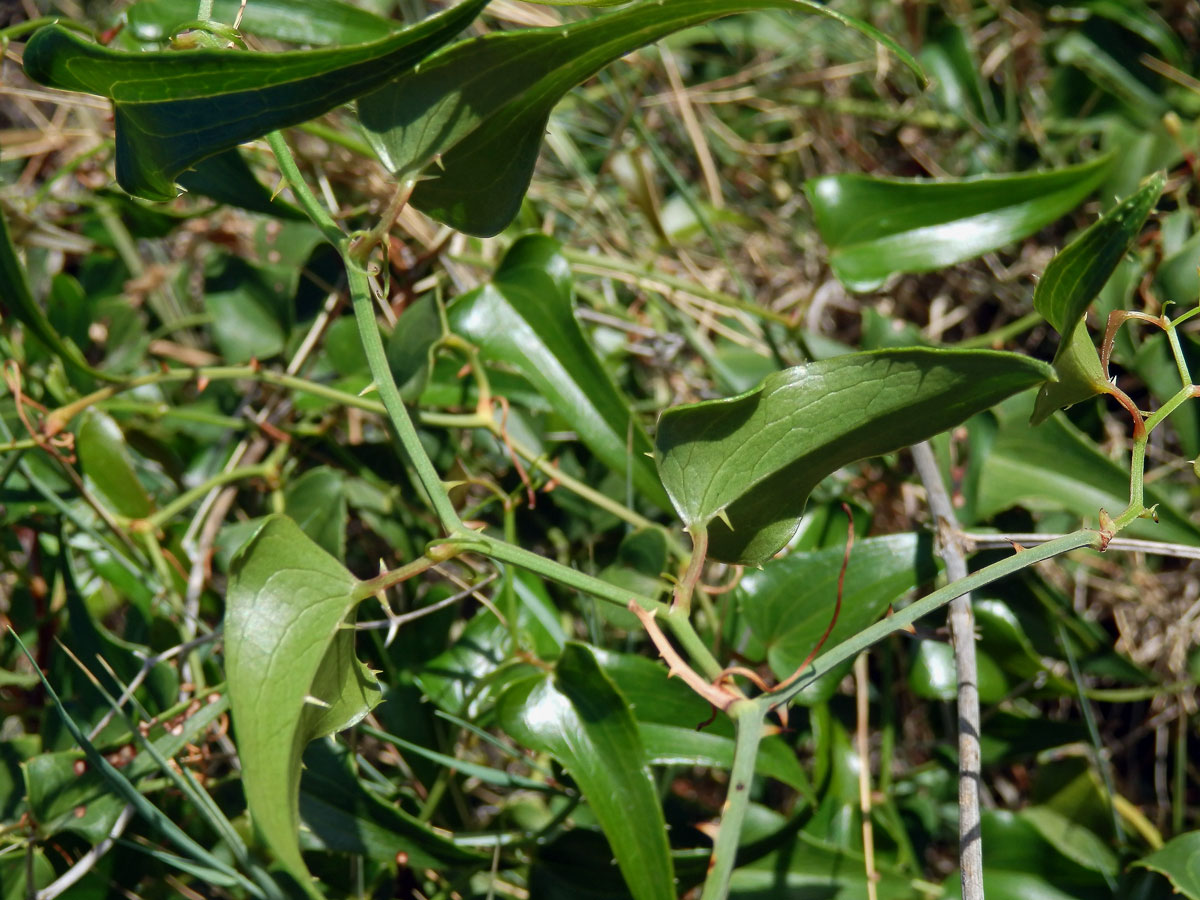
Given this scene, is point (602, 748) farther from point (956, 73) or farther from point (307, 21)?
point (956, 73)

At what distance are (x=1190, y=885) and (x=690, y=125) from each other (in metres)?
0.84

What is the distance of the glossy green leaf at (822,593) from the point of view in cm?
62

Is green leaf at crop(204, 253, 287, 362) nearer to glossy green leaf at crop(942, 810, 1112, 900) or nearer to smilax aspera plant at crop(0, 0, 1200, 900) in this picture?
smilax aspera plant at crop(0, 0, 1200, 900)

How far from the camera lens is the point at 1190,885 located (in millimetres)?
584

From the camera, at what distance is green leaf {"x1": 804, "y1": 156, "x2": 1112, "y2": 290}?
74 cm

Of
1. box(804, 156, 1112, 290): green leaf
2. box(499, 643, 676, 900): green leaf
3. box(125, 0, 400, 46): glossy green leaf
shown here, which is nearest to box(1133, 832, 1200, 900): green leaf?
box(499, 643, 676, 900): green leaf

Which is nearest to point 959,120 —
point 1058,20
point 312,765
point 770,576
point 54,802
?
point 1058,20

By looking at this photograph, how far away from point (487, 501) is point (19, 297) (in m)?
0.35

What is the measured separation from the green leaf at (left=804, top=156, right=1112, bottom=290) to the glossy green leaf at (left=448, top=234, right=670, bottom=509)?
0.23 m

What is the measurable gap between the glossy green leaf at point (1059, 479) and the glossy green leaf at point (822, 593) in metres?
0.12

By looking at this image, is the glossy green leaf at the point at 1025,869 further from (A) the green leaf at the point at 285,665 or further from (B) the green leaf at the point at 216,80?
(B) the green leaf at the point at 216,80

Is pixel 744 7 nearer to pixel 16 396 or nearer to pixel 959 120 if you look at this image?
pixel 16 396

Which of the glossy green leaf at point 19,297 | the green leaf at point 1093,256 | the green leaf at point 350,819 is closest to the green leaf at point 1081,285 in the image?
the green leaf at point 1093,256

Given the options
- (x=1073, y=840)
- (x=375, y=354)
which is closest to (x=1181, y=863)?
(x=1073, y=840)
